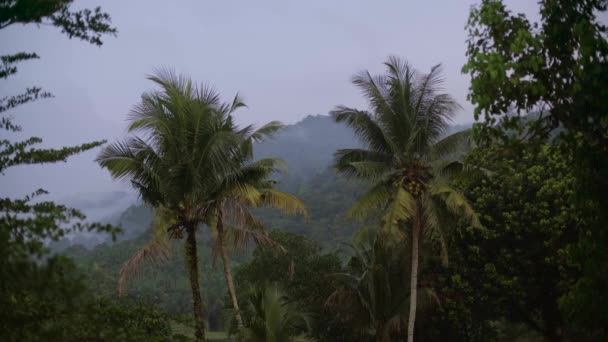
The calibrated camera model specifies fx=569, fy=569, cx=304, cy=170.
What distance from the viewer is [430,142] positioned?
54.9 ft

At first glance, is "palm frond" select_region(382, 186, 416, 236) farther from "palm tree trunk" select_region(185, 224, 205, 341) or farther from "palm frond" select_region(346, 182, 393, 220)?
"palm tree trunk" select_region(185, 224, 205, 341)

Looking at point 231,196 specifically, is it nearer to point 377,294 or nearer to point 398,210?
point 398,210

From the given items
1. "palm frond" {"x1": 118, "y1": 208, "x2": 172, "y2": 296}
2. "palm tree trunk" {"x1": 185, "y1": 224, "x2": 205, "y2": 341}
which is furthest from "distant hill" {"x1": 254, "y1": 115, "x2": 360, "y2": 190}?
"palm tree trunk" {"x1": 185, "y1": 224, "x2": 205, "y2": 341}

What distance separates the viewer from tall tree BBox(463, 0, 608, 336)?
6.95 metres

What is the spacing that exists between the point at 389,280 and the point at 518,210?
5165 mm

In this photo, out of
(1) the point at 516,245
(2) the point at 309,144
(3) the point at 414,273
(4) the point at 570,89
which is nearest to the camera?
(4) the point at 570,89

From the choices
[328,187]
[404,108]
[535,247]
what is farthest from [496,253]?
[328,187]

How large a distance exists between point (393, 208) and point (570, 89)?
26.7ft

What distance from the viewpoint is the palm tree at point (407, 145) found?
640 inches

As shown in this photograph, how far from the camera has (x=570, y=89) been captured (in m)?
7.44

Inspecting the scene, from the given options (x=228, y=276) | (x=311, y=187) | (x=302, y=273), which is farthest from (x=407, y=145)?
(x=311, y=187)

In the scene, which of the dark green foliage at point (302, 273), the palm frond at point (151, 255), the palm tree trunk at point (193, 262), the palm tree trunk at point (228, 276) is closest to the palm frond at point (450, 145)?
the palm tree trunk at point (228, 276)

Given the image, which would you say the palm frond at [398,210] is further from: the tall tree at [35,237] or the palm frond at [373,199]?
the tall tree at [35,237]

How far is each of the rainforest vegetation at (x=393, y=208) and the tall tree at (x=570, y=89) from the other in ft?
0.09
